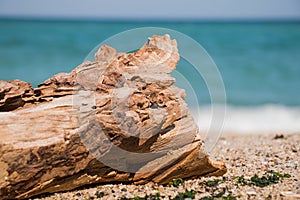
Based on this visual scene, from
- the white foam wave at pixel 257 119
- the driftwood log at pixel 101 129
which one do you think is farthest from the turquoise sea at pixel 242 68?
the driftwood log at pixel 101 129

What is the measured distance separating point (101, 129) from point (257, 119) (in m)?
9.63

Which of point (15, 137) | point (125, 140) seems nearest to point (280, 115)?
point (125, 140)

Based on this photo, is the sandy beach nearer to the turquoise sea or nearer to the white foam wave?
the turquoise sea

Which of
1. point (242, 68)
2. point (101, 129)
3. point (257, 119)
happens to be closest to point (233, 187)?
point (101, 129)

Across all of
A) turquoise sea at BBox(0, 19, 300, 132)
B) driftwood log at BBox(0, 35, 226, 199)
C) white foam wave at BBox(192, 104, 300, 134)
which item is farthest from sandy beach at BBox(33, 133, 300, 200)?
white foam wave at BBox(192, 104, 300, 134)

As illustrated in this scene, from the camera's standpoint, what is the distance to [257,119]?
1284cm

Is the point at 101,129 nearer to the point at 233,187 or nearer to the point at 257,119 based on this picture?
the point at 233,187

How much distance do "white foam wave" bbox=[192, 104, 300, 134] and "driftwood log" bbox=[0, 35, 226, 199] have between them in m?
5.95

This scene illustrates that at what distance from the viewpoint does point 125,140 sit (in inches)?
170

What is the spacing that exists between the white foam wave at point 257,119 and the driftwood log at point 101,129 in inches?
234

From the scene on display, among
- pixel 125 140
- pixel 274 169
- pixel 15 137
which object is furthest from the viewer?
pixel 274 169

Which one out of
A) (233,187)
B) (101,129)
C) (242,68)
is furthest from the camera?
(242,68)

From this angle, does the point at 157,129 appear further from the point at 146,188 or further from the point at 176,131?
the point at 146,188

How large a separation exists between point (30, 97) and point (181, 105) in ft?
6.16
